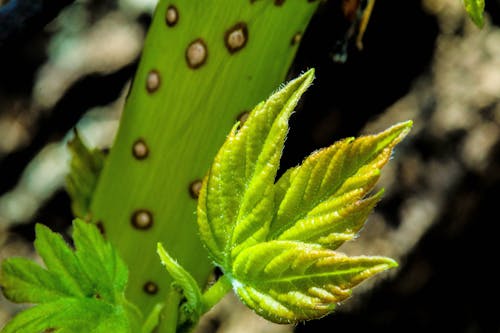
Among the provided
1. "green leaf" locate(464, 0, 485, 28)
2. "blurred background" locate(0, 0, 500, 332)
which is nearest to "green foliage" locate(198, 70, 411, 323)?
"green leaf" locate(464, 0, 485, 28)

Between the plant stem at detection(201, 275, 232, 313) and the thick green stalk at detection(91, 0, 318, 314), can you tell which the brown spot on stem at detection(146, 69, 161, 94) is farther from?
the plant stem at detection(201, 275, 232, 313)

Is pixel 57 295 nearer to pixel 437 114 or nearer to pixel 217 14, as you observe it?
pixel 217 14

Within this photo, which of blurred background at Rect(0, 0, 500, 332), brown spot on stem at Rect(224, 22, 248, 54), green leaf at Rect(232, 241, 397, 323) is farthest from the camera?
blurred background at Rect(0, 0, 500, 332)

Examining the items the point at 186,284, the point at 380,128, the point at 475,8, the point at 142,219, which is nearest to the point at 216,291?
the point at 186,284

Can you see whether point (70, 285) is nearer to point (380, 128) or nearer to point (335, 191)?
point (335, 191)

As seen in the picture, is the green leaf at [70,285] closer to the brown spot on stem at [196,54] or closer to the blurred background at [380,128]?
the brown spot on stem at [196,54]

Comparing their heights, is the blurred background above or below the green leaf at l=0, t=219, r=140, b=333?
below

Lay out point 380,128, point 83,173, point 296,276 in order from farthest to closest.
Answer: point 380,128
point 83,173
point 296,276
